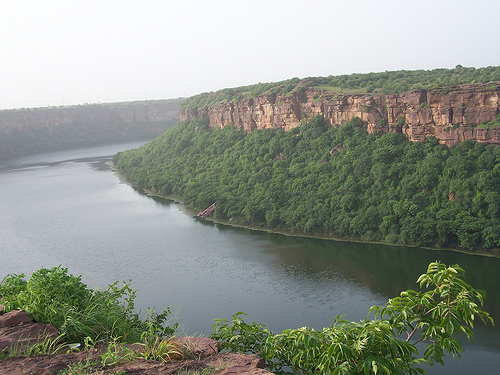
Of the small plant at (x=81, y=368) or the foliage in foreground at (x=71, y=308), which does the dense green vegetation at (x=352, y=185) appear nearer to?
the foliage in foreground at (x=71, y=308)

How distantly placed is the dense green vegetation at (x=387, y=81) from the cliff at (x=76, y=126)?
64845mm

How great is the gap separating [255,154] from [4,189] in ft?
111

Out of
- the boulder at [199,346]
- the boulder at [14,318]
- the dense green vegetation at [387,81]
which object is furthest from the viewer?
the dense green vegetation at [387,81]

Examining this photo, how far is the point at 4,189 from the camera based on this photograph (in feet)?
197

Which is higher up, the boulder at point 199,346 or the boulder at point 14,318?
the boulder at point 14,318

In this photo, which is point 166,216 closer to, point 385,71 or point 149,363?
point 385,71

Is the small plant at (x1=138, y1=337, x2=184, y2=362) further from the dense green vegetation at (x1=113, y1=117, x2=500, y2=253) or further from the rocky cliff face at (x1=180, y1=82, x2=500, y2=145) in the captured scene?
the rocky cliff face at (x1=180, y1=82, x2=500, y2=145)

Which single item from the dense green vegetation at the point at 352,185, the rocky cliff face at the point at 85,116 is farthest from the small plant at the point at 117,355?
the rocky cliff face at the point at 85,116

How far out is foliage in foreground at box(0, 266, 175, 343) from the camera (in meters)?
7.62

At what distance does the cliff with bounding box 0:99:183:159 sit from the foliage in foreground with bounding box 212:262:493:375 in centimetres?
10307

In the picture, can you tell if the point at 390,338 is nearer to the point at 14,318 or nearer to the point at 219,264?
the point at 14,318

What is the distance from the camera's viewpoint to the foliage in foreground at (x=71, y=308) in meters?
7.62

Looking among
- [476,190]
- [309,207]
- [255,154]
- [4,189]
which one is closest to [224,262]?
[309,207]

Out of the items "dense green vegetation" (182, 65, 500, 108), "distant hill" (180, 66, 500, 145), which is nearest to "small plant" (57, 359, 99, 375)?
"distant hill" (180, 66, 500, 145)
